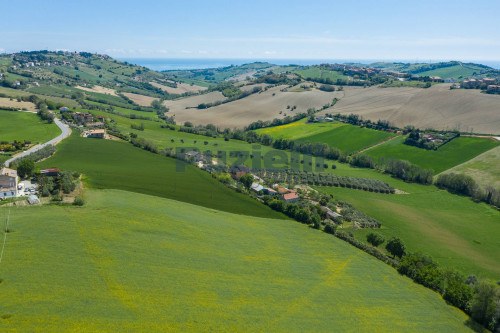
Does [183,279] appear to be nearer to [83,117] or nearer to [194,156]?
[194,156]

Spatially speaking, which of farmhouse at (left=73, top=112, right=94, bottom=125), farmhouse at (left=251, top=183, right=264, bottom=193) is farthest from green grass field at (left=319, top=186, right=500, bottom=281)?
farmhouse at (left=73, top=112, right=94, bottom=125)

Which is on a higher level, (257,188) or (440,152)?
(440,152)

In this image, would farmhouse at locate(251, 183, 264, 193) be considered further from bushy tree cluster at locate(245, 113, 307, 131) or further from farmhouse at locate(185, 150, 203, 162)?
bushy tree cluster at locate(245, 113, 307, 131)

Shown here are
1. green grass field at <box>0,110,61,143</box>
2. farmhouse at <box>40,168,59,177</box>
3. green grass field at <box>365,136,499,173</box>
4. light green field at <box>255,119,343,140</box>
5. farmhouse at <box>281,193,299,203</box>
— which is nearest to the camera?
farmhouse at <box>40,168,59,177</box>

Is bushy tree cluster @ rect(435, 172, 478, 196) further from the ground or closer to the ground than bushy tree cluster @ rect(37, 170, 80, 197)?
closer to the ground

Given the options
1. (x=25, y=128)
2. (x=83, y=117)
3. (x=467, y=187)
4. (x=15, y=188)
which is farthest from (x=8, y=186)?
(x=467, y=187)
